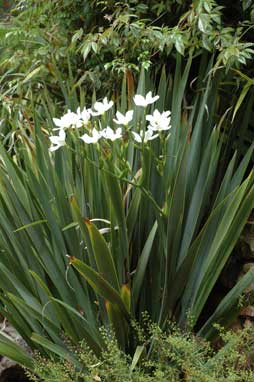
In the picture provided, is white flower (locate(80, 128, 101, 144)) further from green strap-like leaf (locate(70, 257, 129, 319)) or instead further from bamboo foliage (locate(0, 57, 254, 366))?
green strap-like leaf (locate(70, 257, 129, 319))

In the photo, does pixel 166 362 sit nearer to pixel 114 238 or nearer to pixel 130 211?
pixel 114 238

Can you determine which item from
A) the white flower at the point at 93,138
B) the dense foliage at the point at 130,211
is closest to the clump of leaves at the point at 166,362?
the dense foliage at the point at 130,211

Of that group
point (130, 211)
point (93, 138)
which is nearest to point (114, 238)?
point (130, 211)

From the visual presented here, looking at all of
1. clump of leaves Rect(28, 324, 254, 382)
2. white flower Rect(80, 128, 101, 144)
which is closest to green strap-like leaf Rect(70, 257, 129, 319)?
clump of leaves Rect(28, 324, 254, 382)

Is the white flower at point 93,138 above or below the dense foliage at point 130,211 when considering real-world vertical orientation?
above

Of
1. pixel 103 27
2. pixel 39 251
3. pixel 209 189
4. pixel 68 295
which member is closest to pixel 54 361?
pixel 68 295

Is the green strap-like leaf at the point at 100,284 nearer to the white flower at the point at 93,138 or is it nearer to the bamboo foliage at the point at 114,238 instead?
the bamboo foliage at the point at 114,238

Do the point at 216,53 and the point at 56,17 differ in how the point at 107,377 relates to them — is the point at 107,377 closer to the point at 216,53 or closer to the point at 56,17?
the point at 216,53

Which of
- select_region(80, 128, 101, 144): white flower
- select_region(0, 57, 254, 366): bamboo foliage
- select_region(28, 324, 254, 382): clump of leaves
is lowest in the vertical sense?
select_region(28, 324, 254, 382): clump of leaves
